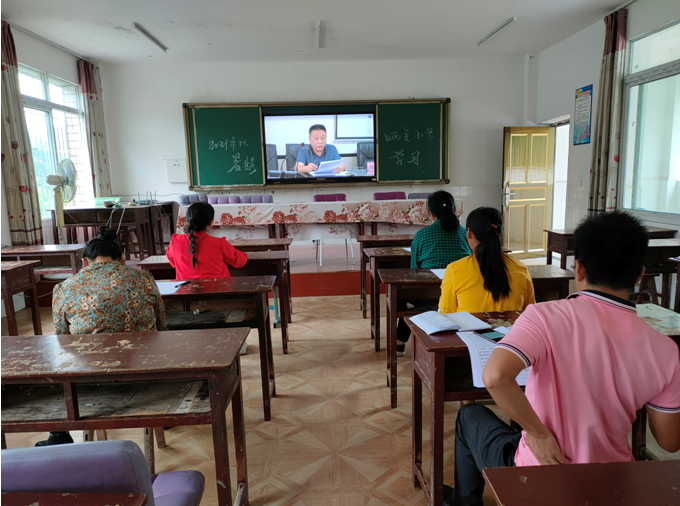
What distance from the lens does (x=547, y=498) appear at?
2.37 ft

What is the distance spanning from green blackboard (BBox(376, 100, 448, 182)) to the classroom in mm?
48

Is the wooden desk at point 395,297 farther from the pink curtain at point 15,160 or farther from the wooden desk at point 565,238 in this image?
the pink curtain at point 15,160

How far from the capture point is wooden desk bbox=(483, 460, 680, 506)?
719mm

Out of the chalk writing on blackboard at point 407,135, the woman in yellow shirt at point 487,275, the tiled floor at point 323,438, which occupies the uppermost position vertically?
the chalk writing on blackboard at point 407,135

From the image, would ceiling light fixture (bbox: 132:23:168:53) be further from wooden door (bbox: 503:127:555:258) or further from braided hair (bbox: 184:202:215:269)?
wooden door (bbox: 503:127:555:258)

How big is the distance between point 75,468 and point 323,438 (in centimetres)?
140

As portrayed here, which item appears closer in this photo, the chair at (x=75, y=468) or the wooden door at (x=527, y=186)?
the chair at (x=75, y=468)

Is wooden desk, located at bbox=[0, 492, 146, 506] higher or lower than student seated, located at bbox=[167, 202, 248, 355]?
lower

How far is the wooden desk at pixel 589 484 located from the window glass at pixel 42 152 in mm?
5786

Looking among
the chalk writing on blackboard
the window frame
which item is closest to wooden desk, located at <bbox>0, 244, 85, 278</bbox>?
the chalk writing on blackboard

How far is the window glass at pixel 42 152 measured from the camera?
17.0 ft

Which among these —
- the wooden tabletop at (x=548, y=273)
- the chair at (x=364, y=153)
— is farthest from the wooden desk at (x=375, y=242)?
the chair at (x=364, y=153)

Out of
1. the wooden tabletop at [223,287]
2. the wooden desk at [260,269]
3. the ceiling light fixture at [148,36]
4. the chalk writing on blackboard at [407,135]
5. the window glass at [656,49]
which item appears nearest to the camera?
the wooden tabletop at [223,287]

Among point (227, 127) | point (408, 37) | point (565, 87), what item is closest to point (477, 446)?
point (408, 37)
